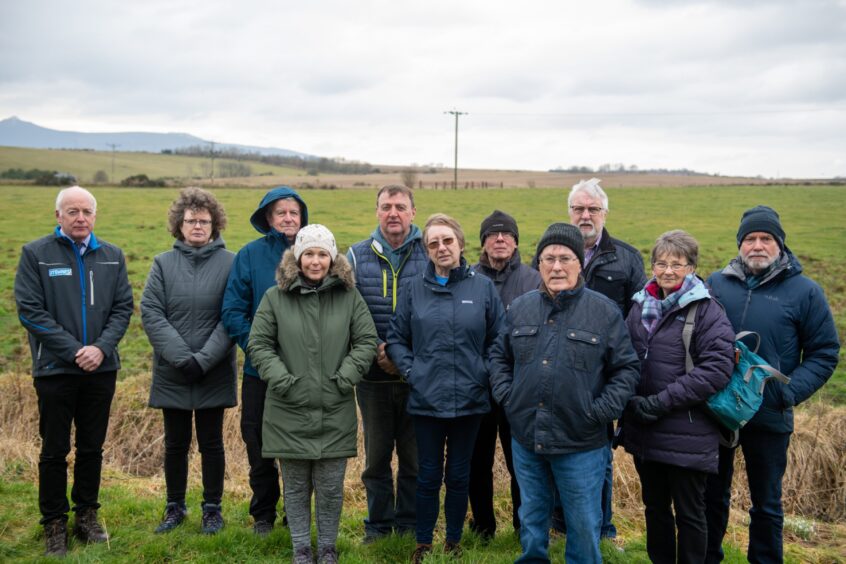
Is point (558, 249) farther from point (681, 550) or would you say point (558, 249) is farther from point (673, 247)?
point (681, 550)

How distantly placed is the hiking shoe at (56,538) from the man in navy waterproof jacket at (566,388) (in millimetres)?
3519

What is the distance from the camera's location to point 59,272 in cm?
495

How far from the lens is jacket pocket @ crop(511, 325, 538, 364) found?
13.5 feet

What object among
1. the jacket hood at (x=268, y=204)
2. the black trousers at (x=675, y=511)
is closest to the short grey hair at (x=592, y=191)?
the black trousers at (x=675, y=511)

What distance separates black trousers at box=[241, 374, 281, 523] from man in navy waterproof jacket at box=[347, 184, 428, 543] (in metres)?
0.79

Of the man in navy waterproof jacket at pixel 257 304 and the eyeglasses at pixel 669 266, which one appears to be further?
the man in navy waterproof jacket at pixel 257 304

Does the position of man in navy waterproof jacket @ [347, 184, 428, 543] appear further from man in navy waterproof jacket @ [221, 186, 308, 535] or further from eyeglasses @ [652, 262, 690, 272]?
eyeglasses @ [652, 262, 690, 272]

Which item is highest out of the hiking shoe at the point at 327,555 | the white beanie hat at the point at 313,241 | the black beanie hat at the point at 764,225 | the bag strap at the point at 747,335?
the black beanie hat at the point at 764,225

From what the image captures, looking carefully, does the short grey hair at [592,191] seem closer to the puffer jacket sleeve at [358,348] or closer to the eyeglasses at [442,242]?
the eyeglasses at [442,242]

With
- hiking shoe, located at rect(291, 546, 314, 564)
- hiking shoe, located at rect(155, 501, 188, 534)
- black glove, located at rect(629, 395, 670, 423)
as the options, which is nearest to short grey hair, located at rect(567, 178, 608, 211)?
black glove, located at rect(629, 395, 670, 423)

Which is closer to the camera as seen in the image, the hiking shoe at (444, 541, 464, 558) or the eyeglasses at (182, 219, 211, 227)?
the hiking shoe at (444, 541, 464, 558)

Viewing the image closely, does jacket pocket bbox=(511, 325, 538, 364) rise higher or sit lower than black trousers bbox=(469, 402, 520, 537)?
higher

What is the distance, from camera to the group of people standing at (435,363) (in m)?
4.07

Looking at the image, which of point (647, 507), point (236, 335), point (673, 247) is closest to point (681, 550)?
point (647, 507)
